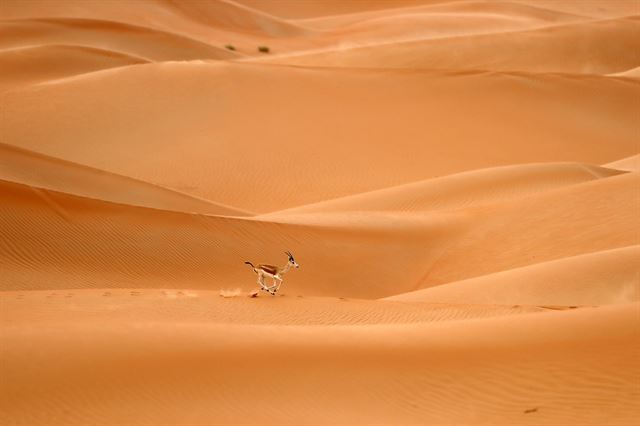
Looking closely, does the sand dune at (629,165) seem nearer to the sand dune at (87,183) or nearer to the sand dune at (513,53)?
the sand dune at (87,183)

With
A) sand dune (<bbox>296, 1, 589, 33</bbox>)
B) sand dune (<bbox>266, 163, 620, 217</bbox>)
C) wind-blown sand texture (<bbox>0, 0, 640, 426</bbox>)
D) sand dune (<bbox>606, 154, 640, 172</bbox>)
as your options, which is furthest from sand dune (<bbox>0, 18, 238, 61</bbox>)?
sand dune (<bbox>606, 154, 640, 172</bbox>)

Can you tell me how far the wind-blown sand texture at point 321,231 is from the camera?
19.5 feet

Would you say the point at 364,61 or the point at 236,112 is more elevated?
the point at 364,61

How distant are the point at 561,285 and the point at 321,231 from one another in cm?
391

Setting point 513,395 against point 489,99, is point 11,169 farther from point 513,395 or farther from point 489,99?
point 489,99

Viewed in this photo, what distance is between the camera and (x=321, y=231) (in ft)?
42.6

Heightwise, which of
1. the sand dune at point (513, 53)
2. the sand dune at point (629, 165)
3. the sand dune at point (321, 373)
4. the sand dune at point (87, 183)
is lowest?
the sand dune at point (321, 373)

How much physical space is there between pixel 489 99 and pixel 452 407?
18.2 metres

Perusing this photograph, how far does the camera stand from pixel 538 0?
180ft

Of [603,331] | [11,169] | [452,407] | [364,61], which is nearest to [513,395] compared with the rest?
[452,407]

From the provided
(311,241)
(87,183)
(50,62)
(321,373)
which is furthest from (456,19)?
(321,373)

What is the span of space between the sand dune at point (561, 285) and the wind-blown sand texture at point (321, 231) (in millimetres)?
33

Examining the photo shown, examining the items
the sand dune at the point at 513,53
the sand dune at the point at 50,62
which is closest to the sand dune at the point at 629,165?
the sand dune at the point at 513,53

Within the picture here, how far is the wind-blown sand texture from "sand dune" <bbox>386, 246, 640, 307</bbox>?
33 millimetres
